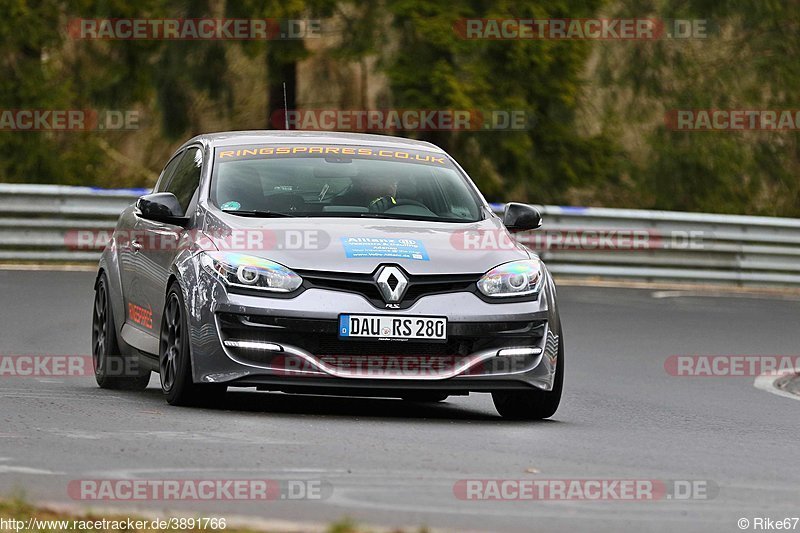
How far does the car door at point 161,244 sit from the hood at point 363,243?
0.41 meters

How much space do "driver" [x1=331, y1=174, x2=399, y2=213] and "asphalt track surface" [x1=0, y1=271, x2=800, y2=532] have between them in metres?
1.21

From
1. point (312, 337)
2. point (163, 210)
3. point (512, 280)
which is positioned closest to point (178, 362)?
point (312, 337)

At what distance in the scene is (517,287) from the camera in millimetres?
9734

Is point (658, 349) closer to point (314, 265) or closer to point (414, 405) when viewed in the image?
point (414, 405)

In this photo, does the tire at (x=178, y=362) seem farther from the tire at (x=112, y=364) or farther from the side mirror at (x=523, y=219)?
the side mirror at (x=523, y=219)

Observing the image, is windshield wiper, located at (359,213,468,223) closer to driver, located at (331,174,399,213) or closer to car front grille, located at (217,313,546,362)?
driver, located at (331,174,399,213)

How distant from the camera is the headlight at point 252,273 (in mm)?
9367

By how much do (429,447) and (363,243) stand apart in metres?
1.52

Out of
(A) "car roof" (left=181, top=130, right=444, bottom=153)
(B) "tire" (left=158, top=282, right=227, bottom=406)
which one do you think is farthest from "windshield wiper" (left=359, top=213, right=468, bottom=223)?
(B) "tire" (left=158, top=282, right=227, bottom=406)

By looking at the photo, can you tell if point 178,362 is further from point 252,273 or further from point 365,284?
point 365,284

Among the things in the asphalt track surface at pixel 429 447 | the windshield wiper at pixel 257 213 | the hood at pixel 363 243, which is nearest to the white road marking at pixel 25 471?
the asphalt track surface at pixel 429 447

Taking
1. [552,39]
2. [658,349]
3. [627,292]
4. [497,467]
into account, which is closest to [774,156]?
[552,39]

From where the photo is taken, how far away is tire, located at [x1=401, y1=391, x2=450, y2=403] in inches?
412

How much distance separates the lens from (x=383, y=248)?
9.53 m
